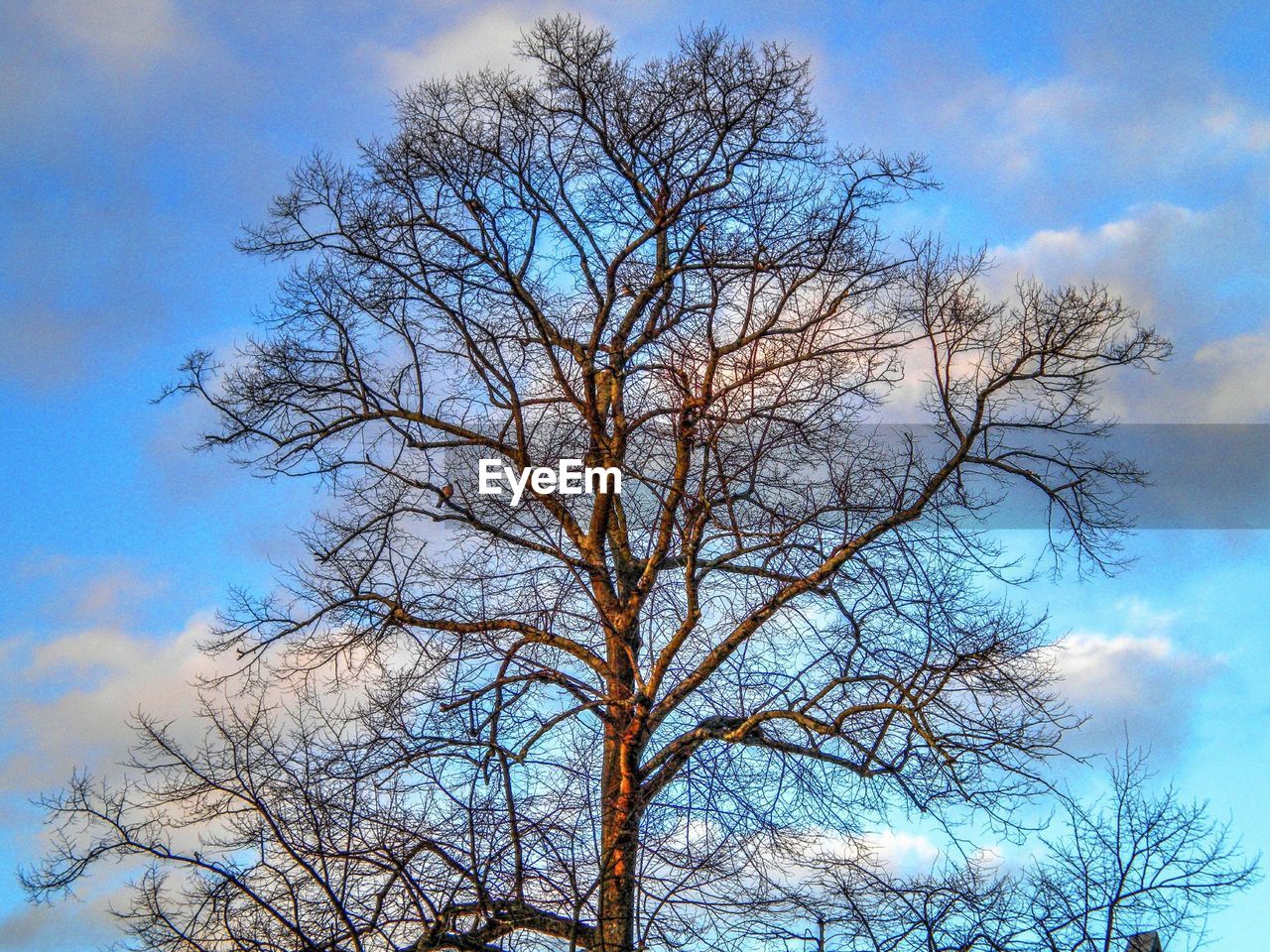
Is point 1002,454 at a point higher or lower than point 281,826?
higher

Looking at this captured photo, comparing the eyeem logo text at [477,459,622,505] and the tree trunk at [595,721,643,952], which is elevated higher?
the eyeem logo text at [477,459,622,505]

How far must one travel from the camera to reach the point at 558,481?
11.7m

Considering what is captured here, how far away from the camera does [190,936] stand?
923 cm

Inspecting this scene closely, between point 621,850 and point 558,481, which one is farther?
point 558,481

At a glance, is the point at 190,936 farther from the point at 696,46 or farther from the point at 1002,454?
the point at 696,46

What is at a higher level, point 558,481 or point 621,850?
point 558,481

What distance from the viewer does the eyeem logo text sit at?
11461mm

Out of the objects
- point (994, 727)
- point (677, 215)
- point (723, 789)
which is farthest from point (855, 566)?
point (677, 215)

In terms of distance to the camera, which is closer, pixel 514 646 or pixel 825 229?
pixel 514 646

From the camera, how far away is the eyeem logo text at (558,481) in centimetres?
1146

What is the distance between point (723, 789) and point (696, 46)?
709 cm

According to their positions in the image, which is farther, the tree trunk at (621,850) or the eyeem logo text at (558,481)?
the eyeem logo text at (558,481)

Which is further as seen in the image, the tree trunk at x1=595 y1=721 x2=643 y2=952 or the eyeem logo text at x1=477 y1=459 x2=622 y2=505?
the eyeem logo text at x1=477 y1=459 x2=622 y2=505

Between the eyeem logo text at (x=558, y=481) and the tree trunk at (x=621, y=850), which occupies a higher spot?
the eyeem logo text at (x=558, y=481)
